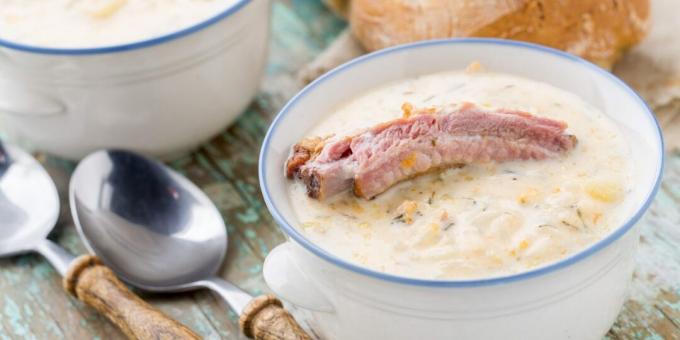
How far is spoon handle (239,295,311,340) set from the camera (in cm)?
195

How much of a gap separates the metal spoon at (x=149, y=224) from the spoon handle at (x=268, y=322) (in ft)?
0.15

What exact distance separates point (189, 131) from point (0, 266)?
62 centimetres

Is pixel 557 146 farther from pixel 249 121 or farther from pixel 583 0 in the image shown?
pixel 249 121

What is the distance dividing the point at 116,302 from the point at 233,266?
13.2 inches

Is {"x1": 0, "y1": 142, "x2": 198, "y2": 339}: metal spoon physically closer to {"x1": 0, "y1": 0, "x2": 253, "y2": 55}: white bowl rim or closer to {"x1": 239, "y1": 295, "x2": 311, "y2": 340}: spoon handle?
{"x1": 239, "y1": 295, "x2": 311, "y2": 340}: spoon handle

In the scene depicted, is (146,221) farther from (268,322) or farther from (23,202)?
(268,322)

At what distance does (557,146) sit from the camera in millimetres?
1897

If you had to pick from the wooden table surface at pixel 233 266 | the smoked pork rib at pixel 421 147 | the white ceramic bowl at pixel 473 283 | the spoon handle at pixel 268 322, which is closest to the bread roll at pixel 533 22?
the wooden table surface at pixel 233 266

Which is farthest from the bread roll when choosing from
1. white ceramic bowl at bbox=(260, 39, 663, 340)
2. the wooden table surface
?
white ceramic bowl at bbox=(260, 39, 663, 340)

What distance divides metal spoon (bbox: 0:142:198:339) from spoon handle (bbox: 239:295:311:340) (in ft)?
0.41

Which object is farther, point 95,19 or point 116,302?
point 95,19

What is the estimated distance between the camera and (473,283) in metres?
1.53

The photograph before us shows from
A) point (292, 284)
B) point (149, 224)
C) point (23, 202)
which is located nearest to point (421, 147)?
point (292, 284)

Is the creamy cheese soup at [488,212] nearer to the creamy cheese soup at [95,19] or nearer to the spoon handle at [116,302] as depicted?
the spoon handle at [116,302]
